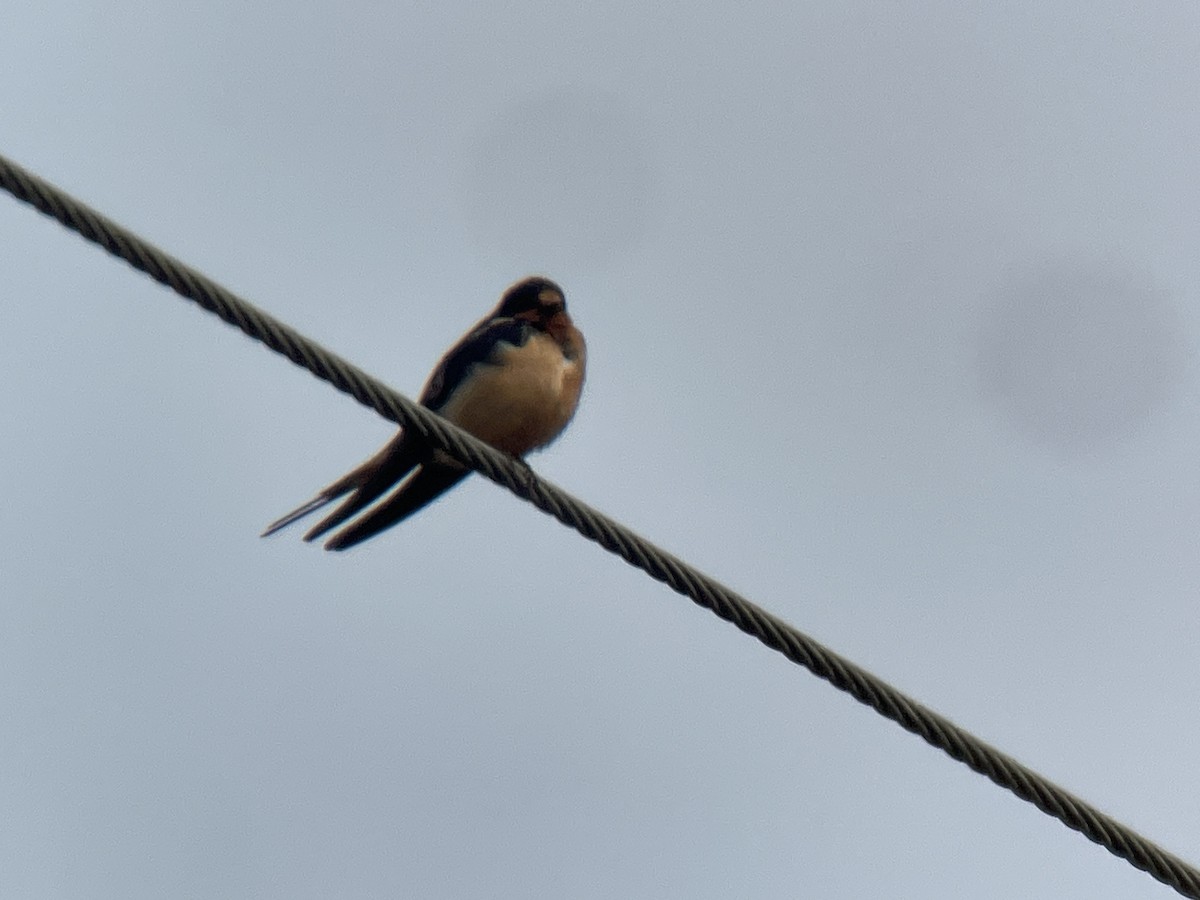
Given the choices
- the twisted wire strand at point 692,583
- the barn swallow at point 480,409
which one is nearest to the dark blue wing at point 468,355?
the barn swallow at point 480,409

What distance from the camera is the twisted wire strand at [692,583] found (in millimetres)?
3631

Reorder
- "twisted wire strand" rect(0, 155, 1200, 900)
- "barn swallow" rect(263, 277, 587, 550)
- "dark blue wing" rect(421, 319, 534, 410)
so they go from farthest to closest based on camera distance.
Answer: "dark blue wing" rect(421, 319, 534, 410) < "barn swallow" rect(263, 277, 587, 550) < "twisted wire strand" rect(0, 155, 1200, 900)

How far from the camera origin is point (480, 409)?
6.48 metres

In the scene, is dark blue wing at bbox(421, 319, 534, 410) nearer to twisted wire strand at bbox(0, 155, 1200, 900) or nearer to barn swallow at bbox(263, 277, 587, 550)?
barn swallow at bbox(263, 277, 587, 550)

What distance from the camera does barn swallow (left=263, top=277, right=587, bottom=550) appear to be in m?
6.24

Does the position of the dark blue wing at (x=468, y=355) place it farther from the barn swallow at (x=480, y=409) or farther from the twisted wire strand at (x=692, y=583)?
the twisted wire strand at (x=692, y=583)

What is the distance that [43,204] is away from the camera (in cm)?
354

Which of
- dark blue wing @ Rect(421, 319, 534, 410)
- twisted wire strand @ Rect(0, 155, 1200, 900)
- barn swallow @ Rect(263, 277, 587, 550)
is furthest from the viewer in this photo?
dark blue wing @ Rect(421, 319, 534, 410)

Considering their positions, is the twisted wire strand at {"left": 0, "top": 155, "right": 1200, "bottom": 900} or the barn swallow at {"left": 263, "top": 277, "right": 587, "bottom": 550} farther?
the barn swallow at {"left": 263, "top": 277, "right": 587, "bottom": 550}

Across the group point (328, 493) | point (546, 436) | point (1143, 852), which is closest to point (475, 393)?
point (546, 436)

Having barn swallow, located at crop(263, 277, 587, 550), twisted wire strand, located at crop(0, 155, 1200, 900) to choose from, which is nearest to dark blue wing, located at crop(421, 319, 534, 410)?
barn swallow, located at crop(263, 277, 587, 550)

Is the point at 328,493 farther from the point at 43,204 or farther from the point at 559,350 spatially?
the point at 43,204

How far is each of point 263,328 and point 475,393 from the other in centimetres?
264

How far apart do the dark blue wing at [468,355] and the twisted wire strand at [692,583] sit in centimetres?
234
